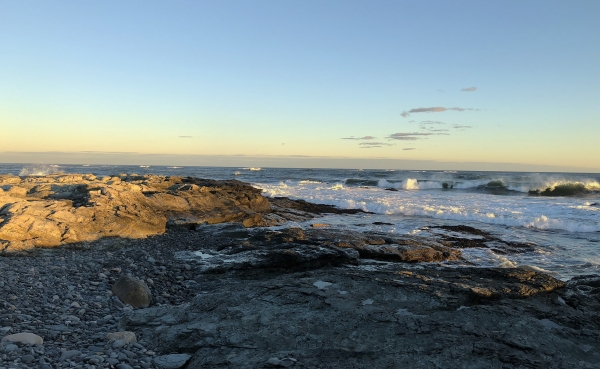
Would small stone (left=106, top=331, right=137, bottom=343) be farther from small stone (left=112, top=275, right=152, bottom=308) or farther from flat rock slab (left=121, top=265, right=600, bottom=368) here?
small stone (left=112, top=275, right=152, bottom=308)

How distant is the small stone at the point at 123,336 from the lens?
4.05 meters

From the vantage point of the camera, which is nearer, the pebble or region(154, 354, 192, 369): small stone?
the pebble

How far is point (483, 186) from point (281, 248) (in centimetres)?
3672

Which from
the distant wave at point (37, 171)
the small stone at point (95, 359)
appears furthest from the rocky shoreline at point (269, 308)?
the distant wave at point (37, 171)

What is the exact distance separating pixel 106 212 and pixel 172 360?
22.3 feet

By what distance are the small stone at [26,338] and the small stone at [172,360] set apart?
1.18 meters

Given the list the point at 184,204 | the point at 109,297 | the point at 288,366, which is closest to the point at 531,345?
the point at 288,366

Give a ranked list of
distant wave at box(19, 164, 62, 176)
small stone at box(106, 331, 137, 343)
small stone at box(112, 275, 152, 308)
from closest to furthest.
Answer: small stone at box(106, 331, 137, 343), small stone at box(112, 275, 152, 308), distant wave at box(19, 164, 62, 176)

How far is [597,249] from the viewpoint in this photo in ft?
35.0

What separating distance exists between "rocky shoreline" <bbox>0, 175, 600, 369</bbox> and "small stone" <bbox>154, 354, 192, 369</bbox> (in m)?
0.01

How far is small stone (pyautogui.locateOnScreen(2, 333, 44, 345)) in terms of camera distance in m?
3.73

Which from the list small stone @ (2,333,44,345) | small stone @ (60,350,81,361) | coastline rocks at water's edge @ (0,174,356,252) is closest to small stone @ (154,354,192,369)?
small stone @ (60,350,81,361)

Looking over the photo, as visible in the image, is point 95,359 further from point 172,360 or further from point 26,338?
point 26,338

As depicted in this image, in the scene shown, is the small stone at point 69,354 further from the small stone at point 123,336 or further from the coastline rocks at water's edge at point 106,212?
the coastline rocks at water's edge at point 106,212
